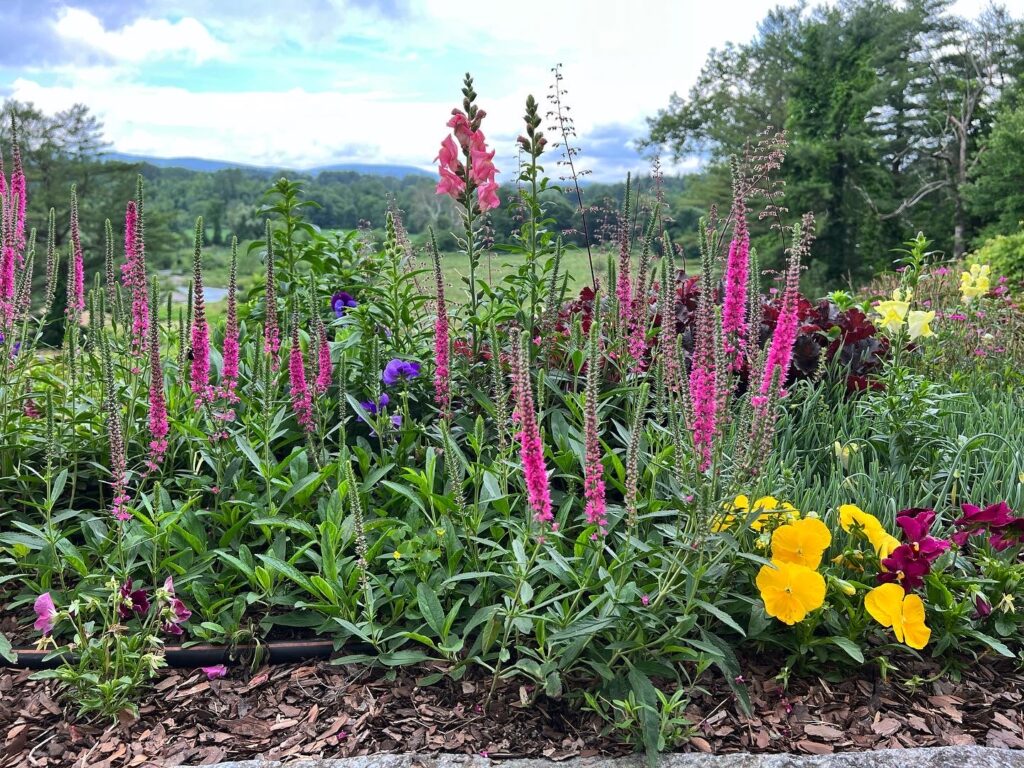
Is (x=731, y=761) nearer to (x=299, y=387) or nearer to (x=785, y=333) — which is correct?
(x=785, y=333)

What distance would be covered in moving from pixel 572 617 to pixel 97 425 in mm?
2325

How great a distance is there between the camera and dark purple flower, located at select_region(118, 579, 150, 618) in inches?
101

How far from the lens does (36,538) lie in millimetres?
2947

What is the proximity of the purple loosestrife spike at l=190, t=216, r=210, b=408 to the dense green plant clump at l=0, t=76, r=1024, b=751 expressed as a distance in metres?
0.01

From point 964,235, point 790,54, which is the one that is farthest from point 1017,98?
point 790,54

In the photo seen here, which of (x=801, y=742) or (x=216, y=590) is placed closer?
(x=801, y=742)

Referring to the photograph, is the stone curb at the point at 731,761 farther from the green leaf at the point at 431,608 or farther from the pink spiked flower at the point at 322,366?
the pink spiked flower at the point at 322,366

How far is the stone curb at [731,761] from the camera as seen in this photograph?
2137 mm

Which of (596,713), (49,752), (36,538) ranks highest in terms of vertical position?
(36,538)

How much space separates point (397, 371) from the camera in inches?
139

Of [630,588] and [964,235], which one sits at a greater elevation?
[964,235]

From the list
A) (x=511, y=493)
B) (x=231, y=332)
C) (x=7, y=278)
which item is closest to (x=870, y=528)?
(x=511, y=493)

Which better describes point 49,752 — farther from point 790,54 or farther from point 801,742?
point 790,54

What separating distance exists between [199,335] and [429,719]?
5.14ft
